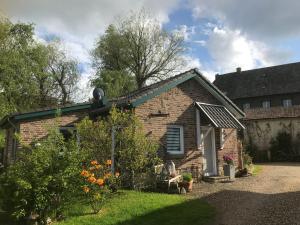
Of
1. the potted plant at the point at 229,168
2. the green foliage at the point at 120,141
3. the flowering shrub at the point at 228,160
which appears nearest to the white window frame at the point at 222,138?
the flowering shrub at the point at 228,160

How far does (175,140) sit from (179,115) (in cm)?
119

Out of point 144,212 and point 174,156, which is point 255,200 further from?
point 174,156

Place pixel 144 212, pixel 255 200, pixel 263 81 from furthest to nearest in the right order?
pixel 263 81, pixel 255 200, pixel 144 212

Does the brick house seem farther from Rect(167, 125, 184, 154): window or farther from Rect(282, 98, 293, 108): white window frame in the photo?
Rect(282, 98, 293, 108): white window frame

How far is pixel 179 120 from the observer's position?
55.4ft

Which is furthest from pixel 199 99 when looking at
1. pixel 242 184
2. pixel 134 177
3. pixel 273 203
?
pixel 273 203

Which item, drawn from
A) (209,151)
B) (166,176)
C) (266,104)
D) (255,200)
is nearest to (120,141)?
(166,176)

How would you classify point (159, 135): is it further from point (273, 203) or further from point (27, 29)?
point (27, 29)

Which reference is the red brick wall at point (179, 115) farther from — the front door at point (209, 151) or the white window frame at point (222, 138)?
the white window frame at point (222, 138)

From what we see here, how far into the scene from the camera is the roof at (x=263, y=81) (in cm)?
4753

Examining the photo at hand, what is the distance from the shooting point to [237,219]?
396 inches

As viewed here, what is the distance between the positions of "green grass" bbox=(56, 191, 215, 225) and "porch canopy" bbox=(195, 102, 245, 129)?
5363mm

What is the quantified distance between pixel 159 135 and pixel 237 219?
21.2ft

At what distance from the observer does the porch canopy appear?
16897 millimetres
